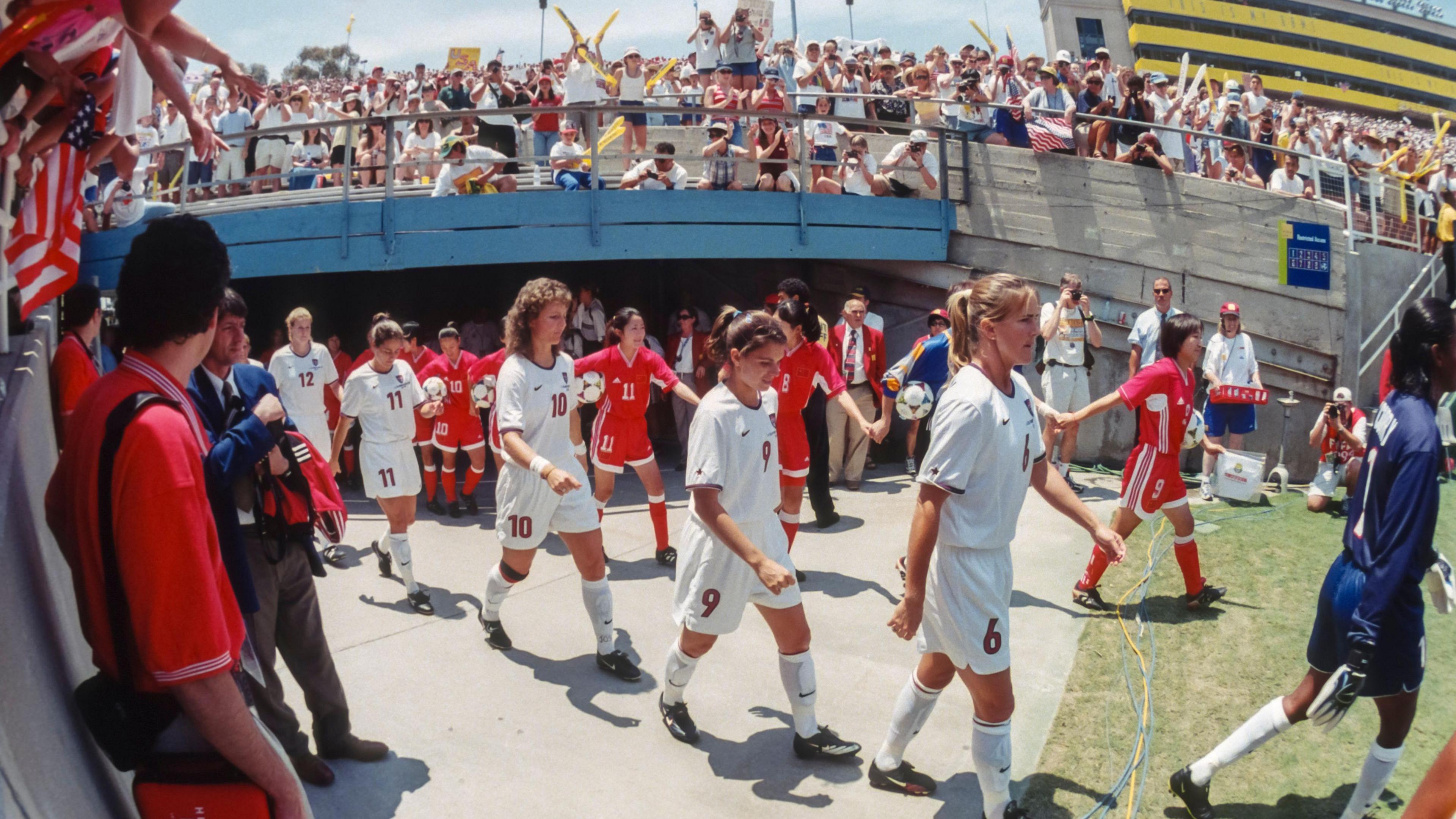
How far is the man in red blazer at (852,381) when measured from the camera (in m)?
10.8

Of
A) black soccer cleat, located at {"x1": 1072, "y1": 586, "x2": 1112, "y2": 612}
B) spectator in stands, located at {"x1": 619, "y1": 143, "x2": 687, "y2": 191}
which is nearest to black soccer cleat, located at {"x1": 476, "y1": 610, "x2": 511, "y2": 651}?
black soccer cleat, located at {"x1": 1072, "y1": 586, "x2": 1112, "y2": 612}

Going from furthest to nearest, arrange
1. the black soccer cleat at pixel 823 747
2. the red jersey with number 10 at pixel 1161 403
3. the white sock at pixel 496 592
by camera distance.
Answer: the red jersey with number 10 at pixel 1161 403 → the white sock at pixel 496 592 → the black soccer cleat at pixel 823 747

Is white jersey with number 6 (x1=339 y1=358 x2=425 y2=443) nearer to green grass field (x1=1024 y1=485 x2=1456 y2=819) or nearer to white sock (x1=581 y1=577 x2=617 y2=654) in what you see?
white sock (x1=581 y1=577 x2=617 y2=654)

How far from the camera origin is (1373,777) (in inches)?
164

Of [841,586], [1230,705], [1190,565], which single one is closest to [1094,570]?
[1190,565]

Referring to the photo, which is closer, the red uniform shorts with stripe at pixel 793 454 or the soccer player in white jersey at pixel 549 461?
the soccer player in white jersey at pixel 549 461

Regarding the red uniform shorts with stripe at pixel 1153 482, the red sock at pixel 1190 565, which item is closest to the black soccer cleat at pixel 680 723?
the red uniform shorts with stripe at pixel 1153 482

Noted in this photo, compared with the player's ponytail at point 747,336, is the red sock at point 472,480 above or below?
below

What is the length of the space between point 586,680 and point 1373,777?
12.8 ft

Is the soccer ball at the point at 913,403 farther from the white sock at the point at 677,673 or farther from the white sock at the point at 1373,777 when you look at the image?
the white sock at the point at 1373,777

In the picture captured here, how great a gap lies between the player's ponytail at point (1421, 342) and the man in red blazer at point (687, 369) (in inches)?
325

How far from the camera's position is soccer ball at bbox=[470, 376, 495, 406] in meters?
7.39

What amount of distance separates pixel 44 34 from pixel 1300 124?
19.2m

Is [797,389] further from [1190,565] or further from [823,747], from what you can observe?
[823,747]
